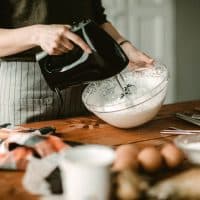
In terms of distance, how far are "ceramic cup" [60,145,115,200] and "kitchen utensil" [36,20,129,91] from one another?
0.55 meters

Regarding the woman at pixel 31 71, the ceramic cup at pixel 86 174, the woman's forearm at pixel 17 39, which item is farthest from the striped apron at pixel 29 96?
the ceramic cup at pixel 86 174

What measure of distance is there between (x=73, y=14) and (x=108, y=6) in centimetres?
185

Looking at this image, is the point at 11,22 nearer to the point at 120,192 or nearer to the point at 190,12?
the point at 120,192

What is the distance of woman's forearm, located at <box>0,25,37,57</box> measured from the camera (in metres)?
1.53

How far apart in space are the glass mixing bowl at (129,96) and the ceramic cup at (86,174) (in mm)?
531

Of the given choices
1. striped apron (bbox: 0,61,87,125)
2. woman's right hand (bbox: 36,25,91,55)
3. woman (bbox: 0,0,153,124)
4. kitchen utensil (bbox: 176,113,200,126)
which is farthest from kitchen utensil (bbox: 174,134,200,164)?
striped apron (bbox: 0,61,87,125)

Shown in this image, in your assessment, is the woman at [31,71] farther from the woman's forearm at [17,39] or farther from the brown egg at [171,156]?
the brown egg at [171,156]

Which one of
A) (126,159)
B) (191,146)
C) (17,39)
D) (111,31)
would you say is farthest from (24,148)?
(111,31)

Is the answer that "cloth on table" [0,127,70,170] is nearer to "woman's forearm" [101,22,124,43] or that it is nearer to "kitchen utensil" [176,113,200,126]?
"kitchen utensil" [176,113,200,126]

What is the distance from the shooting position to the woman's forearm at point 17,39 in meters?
1.53

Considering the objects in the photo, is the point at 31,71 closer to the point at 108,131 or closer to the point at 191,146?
the point at 108,131

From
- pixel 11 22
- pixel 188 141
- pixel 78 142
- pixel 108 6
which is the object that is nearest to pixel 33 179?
pixel 78 142

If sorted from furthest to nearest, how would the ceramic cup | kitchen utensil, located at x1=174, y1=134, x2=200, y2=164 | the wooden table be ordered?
1. the wooden table
2. kitchen utensil, located at x1=174, y1=134, x2=200, y2=164
3. the ceramic cup

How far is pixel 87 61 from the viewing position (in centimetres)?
142
